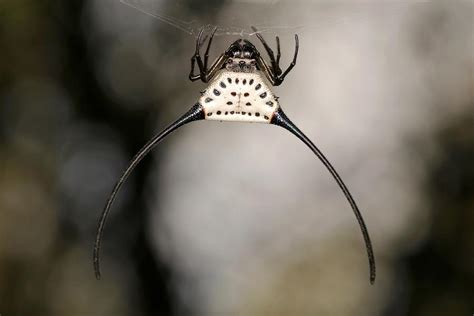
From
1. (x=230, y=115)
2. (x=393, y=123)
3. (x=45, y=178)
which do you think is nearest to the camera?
(x=230, y=115)

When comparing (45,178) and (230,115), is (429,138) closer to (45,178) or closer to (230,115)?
(45,178)


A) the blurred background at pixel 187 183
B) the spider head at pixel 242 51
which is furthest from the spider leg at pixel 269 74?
the blurred background at pixel 187 183

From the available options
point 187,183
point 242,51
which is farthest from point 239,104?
point 187,183

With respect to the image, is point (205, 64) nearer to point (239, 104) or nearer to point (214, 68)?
point (214, 68)

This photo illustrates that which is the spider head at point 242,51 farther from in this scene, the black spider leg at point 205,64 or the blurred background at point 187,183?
the blurred background at point 187,183

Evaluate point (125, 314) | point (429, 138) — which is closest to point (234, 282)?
point (125, 314)

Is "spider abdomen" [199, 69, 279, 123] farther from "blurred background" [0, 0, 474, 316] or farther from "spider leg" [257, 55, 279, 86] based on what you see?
"blurred background" [0, 0, 474, 316]
